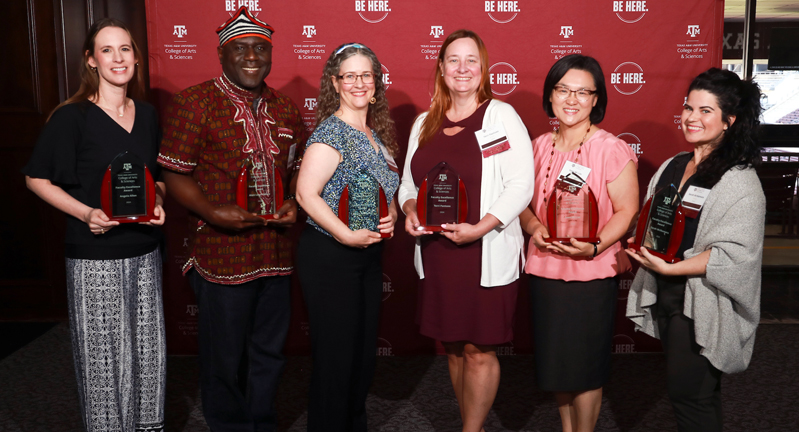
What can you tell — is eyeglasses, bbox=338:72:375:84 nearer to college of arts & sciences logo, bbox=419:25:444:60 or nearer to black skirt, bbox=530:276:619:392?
black skirt, bbox=530:276:619:392

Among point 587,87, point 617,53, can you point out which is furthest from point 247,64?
point 617,53

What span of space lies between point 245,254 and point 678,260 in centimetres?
151

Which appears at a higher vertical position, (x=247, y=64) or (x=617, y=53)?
(x=617, y=53)

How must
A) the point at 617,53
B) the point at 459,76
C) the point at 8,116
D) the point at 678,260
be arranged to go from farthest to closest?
the point at 8,116, the point at 617,53, the point at 459,76, the point at 678,260

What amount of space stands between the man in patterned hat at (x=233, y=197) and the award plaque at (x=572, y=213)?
3.14 feet

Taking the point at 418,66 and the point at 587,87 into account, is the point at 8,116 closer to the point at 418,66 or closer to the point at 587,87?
the point at 418,66

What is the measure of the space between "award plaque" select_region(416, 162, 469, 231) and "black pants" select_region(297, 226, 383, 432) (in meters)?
0.23

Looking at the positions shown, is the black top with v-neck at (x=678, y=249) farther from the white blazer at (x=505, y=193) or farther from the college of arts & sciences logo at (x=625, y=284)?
the college of arts & sciences logo at (x=625, y=284)

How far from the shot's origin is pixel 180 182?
2.07m

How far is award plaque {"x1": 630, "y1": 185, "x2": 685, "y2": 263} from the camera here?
5.72ft

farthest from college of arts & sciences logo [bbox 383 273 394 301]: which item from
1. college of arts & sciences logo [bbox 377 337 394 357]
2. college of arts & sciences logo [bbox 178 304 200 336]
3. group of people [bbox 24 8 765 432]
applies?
group of people [bbox 24 8 765 432]

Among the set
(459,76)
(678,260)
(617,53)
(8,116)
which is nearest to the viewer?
(678,260)

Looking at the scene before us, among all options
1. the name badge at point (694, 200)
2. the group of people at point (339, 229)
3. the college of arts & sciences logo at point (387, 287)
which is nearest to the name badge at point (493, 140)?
the group of people at point (339, 229)

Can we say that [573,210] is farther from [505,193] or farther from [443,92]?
[443,92]
